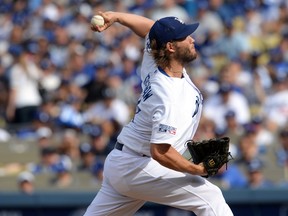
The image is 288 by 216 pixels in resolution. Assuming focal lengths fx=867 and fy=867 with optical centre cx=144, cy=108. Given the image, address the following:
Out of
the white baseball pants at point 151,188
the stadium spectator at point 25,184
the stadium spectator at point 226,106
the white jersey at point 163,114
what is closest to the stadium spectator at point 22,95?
the stadium spectator at point 25,184

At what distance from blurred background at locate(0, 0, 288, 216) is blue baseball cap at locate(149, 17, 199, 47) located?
12.6 ft

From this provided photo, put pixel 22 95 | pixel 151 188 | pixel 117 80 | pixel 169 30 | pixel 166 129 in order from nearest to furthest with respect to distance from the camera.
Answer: pixel 166 129 < pixel 169 30 < pixel 151 188 < pixel 117 80 < pixel 22 95

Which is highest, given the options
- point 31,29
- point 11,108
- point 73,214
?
point 31,29

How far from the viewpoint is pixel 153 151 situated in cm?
614

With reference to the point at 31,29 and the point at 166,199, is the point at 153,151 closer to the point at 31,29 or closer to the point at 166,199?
the point at 166,199

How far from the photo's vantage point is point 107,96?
41.3 feet

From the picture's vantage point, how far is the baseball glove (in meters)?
6.12

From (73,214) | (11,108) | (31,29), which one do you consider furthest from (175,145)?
(31,29)

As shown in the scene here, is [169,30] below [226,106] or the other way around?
the other way around

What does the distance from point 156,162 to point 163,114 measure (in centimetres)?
47

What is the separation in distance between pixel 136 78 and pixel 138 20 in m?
6.24

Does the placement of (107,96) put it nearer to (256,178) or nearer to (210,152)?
(256,178)

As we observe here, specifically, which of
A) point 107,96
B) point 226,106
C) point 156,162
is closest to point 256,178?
point 226,106

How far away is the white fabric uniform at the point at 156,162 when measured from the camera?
20.1ft
